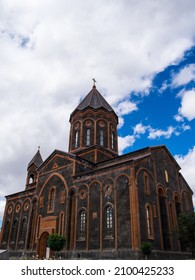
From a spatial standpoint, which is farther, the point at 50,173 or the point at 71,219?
the point at 50,173

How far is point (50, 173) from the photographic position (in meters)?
27.0

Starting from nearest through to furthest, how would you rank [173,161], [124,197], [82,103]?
[124,197], [173,161], [82,103]

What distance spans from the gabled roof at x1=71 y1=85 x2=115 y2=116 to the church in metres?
0.20

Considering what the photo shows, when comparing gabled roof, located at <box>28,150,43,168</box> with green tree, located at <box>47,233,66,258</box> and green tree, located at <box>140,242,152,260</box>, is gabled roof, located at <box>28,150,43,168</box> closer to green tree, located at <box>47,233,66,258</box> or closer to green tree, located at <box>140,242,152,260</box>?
green tree, located at <box>47,233,66,258</box>

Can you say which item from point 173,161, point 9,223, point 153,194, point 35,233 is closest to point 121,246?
point 153,194

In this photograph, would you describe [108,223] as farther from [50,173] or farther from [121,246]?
[50,173]

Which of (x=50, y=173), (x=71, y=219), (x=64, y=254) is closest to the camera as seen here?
(x=64, y=254)

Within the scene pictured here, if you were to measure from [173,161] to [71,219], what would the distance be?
46.8ft

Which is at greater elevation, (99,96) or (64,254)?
(99,96)

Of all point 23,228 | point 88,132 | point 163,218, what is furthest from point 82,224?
point 88,132

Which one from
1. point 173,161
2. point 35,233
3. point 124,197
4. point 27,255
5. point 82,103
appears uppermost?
point 82,103

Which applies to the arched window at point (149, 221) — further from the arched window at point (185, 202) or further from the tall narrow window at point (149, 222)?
the arched window at point (185, 202)

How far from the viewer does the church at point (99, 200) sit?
18828 millimetres

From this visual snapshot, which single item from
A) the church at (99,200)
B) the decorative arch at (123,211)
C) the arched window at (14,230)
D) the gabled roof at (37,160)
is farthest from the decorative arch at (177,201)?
the gabled roof at (37,160)
